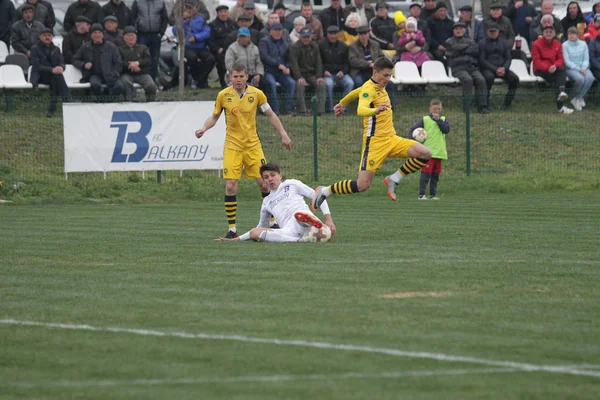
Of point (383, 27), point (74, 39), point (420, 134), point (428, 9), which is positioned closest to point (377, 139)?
point (420, 134)

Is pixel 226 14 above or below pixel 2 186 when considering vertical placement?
above

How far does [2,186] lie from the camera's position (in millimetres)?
23141

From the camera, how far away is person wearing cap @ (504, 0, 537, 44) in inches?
1242

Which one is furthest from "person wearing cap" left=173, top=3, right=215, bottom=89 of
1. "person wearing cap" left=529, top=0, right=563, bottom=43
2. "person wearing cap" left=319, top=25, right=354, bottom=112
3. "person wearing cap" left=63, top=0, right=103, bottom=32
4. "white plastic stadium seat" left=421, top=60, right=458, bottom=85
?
"person wearing cap" left=529, top=0, right=563, bottom=43

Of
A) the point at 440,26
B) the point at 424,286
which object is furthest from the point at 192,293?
the point at 440,26

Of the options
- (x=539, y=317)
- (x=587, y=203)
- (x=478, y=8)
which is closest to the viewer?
(x=539, y=317)

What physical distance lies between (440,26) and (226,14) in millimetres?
5632

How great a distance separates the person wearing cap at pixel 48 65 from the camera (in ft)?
85.6

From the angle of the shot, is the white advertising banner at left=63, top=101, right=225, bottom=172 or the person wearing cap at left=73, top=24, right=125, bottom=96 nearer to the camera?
the white advertising banner at left=63, top=101, right=225, bottom=172

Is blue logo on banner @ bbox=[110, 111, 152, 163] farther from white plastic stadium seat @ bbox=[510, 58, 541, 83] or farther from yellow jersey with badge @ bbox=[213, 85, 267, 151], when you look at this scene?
white plastic stadium seat @ bbox=[510, 58, 541, 83]

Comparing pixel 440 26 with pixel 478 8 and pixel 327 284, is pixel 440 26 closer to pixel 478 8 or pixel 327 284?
pixel 478 8

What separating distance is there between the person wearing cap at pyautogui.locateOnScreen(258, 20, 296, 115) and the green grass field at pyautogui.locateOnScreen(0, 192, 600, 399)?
11863mm

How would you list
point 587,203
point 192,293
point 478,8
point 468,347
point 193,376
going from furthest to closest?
1. point 478,8
2. point 587,203
3. point 192,293
4. point 468,347
5. point 193,376

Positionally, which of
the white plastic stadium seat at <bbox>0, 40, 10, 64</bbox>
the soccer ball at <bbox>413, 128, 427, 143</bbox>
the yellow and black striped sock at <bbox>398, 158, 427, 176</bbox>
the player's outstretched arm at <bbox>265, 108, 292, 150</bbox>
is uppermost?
the white plastic stadium seat at <bbox>0, 40, 10, 64</bbox>
